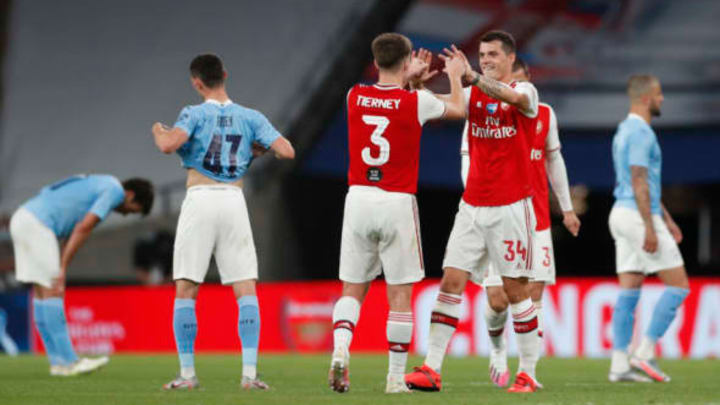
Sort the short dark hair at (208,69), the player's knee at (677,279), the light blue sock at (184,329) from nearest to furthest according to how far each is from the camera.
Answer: the light blue sock at (184,329)
the short dark hair at (208,69)
the player's knee at (677,279)

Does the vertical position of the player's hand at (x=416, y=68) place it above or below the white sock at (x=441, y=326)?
above

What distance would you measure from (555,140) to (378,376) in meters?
2.30

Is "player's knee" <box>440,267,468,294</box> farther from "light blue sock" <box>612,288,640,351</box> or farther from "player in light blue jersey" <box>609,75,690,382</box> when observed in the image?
"light blue sock" <box>612,288,640,351</box>

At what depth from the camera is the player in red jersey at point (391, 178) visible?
7.00m

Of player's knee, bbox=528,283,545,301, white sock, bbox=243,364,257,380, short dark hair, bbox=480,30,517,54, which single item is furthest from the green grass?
short dark hair, bbox=480,30,517,54

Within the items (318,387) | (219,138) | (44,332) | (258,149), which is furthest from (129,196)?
(318,387)

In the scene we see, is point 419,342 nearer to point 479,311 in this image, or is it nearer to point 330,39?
point 479,311

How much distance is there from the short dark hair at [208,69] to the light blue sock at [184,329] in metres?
1.39

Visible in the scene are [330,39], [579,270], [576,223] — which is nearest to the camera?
[576,223]

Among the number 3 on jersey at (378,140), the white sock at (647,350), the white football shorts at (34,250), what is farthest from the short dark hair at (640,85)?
the white football shorts at (34,250)

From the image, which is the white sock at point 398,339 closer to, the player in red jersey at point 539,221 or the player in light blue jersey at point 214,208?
the player in light blue jersey at point 214,208

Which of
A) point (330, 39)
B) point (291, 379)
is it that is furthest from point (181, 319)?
point (330, 39)

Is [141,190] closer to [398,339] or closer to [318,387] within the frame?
[318,387]

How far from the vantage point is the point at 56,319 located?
30.7ft
